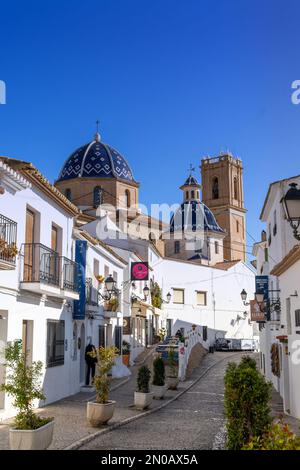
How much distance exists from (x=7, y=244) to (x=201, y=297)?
35800mm

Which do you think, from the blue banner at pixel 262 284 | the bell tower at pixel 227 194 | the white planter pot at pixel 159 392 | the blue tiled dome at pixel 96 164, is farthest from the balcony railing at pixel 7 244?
the bell tower at pixel 227 194

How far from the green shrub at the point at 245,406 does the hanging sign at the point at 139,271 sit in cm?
2019

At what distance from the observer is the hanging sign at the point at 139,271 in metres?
28.7

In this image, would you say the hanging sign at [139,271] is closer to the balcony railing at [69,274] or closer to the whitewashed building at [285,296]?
the whitewashed building at [285,296]

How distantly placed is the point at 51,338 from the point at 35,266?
2.74 m

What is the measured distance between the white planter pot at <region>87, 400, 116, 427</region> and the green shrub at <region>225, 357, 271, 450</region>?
4282 mm

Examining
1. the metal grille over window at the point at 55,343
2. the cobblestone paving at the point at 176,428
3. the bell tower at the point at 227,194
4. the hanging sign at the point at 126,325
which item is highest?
the bell tower at the point at 227,194

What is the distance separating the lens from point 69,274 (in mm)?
17141

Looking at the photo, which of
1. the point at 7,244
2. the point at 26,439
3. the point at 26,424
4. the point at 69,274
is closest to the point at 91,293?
the point at 69,274

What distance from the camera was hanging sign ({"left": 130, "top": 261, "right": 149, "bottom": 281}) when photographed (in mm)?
28703

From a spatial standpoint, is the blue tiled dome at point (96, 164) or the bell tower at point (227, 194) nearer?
the blue tiled dome at point (96, 164)

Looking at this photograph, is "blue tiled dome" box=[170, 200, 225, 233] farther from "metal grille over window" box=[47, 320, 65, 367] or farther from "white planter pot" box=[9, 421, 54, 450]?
"white planter pot" box=[9, 421, 54, 450]

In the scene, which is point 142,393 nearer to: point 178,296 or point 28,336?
point 28,336
